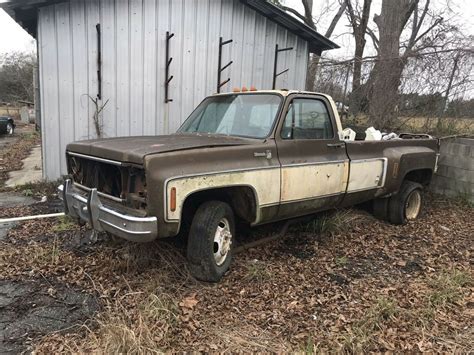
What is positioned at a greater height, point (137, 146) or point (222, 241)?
point (137, 146)

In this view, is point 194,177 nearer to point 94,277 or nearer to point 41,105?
point 94,277

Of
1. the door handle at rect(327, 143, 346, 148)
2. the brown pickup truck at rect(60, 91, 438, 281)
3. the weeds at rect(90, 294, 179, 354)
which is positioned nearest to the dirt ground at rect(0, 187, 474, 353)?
the weeds at rect(90, 294, 179, 354)

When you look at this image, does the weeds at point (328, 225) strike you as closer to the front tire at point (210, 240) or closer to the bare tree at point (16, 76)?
the front tire at point (210, 240)

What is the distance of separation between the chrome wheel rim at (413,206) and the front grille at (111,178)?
4578 millimetres

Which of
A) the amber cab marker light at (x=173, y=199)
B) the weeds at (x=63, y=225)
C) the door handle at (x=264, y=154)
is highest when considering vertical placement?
the door handle at (x=264, y=154)

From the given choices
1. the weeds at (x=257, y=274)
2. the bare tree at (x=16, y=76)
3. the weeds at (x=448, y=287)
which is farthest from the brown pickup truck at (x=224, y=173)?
the bare tree at (x=16, y=76)

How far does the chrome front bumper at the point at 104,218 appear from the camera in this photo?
10.6 feet

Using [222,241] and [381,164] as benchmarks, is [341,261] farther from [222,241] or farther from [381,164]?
[381,164]

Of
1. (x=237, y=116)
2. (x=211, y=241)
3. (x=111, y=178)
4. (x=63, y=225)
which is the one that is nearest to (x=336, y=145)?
(x=237, y=116)

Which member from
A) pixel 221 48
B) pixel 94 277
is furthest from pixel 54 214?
pixel 221 48

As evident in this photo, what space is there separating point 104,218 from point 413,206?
5007mm

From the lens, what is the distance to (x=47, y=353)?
2.81m

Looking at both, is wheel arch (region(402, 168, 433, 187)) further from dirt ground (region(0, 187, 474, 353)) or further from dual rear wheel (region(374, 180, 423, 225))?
dirt ground (region(0, 187, 474, 353))

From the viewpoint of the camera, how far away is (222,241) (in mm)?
3943
